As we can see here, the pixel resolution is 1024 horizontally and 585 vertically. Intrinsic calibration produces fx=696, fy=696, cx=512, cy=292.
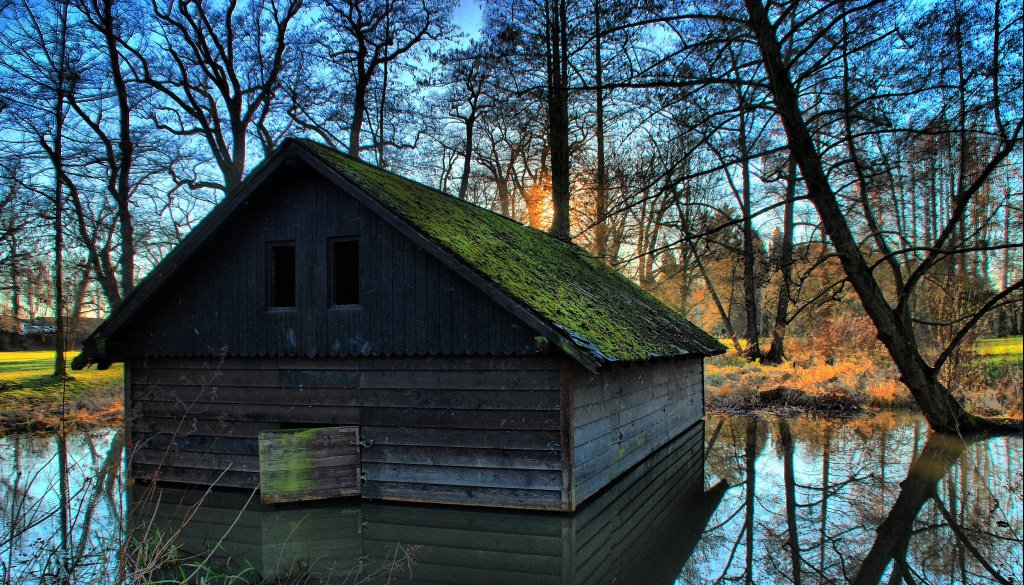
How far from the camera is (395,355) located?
10.2 m

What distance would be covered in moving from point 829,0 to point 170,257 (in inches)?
415

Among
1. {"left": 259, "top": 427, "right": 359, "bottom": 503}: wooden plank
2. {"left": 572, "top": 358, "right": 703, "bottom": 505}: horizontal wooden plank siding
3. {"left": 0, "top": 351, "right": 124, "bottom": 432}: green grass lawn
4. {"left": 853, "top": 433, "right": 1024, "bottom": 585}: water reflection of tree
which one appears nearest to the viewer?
{"left": 853, "top": 433, "right": 1024, "bottom": 585}: water reflection of tree

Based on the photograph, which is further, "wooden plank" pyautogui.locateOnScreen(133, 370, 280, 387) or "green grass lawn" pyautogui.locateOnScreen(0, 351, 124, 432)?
"green grass lawn" pyautogui.locateOnScreen(0, 351, 124, 432)

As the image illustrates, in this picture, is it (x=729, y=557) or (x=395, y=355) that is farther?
(x=395, y=355)

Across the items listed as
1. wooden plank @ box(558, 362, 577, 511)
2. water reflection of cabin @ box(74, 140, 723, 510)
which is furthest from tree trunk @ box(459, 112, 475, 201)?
wooden plank @ box(558, 362, 577, 511)

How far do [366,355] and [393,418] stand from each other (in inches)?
40.1

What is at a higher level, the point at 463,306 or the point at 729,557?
the point at 463,306

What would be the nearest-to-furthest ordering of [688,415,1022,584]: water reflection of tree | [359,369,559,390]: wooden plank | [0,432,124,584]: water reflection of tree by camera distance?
[0,432,124,584]: water reflection of tree → [688,415,1022,584]: water reflection of tree → [359,369,559,390]: wooden plank

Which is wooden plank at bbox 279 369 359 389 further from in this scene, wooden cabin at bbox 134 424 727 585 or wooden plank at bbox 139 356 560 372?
wooden cabin at bbox 134 424 727 585

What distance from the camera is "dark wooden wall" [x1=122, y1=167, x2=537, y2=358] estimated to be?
9.88 metres

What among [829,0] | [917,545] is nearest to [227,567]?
[917,545]

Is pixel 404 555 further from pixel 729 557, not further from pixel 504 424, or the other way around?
pixel 729 557

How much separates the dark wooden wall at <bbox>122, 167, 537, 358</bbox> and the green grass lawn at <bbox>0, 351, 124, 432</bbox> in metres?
9.19

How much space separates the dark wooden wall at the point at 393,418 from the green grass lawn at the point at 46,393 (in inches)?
335
